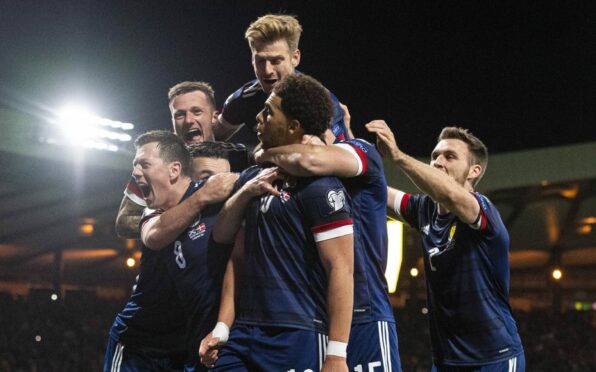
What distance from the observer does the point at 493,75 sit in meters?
18.2

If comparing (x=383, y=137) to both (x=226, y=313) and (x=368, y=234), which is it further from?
(x=226, y=313)

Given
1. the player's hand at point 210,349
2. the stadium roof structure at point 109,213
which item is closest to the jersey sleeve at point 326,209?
the player's hand at point 210,349

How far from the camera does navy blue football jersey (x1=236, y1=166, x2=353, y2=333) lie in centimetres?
296

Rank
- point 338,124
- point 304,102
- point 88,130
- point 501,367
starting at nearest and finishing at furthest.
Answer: point 304,102, point 338,124, point 501,367, point 88,130

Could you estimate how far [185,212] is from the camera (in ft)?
12.5

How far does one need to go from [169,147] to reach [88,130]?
15.2m

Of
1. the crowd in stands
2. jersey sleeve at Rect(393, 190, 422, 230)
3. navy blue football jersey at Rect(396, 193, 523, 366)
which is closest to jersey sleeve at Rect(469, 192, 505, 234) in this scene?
navy blue football jersey at Rect(396, 193, 523, 366)

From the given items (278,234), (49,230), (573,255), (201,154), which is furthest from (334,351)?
(573,255)

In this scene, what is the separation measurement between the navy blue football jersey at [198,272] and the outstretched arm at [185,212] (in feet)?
0.32

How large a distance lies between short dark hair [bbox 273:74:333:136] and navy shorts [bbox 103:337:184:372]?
189 cm

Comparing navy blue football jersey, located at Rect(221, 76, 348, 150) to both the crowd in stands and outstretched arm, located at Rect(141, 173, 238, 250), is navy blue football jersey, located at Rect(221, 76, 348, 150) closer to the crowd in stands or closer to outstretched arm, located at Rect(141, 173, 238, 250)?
outstretched arm, located at Rect(141, 173, 238, 250)

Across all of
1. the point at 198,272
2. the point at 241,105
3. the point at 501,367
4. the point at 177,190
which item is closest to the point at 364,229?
the point at 198,272

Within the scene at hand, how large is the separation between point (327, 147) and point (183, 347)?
1.81m

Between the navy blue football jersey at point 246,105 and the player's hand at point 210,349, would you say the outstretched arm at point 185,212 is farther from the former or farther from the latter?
the navy blue football jersey at point 246,105
